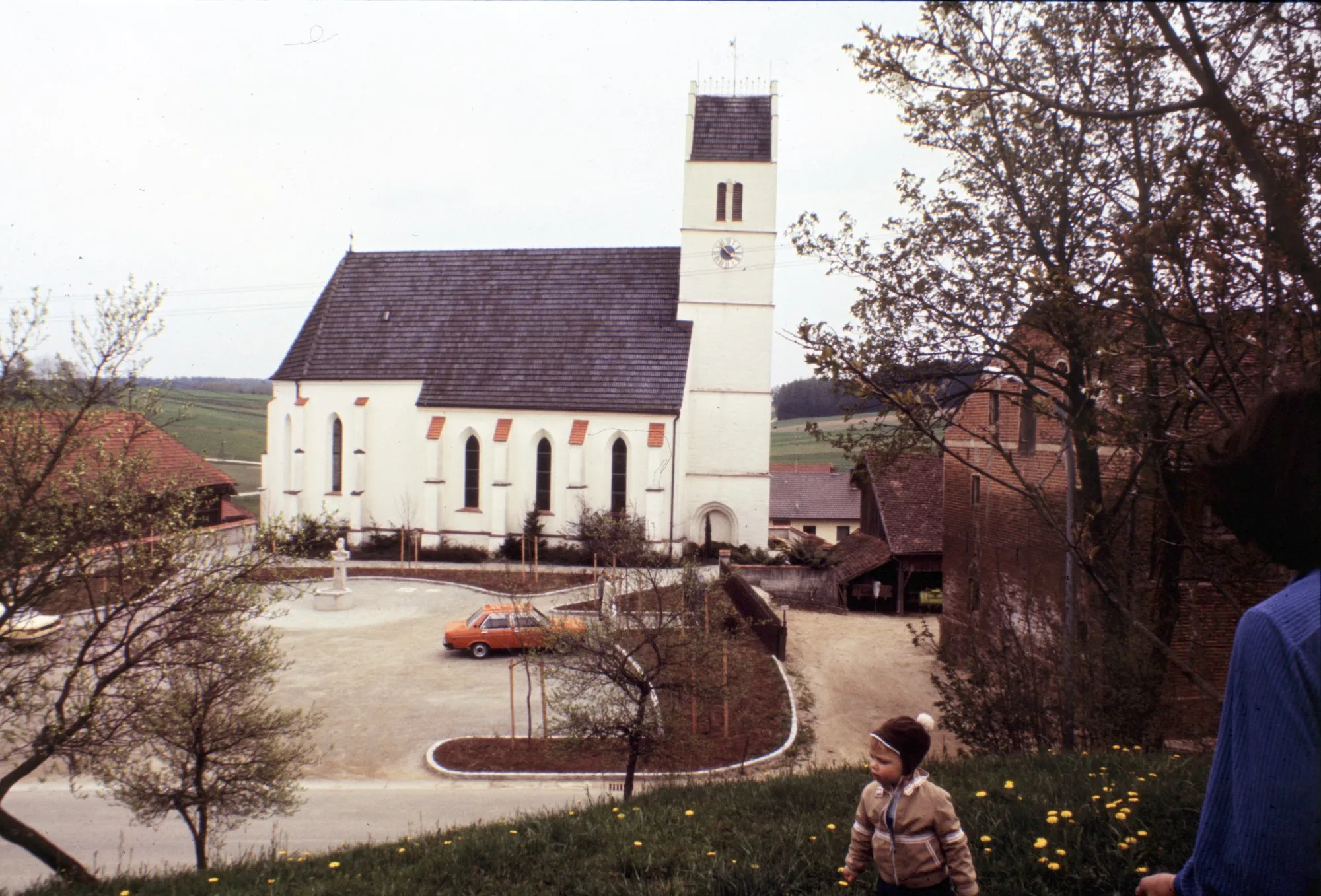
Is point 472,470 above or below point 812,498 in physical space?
above

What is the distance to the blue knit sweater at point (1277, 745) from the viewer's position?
1.47m

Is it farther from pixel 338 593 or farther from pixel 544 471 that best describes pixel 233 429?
pixel 338 593

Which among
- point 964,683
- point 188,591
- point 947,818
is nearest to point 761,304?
point 964,683

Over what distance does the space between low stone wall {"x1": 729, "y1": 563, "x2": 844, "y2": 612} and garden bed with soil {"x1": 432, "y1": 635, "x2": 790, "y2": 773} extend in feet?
37.2

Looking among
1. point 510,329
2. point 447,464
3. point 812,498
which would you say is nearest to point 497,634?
point 447,464

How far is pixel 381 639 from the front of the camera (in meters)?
20.3

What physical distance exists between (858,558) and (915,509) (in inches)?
102

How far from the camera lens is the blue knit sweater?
57.7 inches

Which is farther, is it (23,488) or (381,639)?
(381,639)

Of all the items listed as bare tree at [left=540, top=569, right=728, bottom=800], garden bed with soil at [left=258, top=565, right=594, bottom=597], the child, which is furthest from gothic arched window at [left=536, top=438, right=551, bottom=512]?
the child

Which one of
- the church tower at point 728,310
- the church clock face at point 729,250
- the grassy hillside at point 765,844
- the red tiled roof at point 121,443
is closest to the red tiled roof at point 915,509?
the church tower at point 728,310

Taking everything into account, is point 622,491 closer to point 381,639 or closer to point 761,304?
point 761,304

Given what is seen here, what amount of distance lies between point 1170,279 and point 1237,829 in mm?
5145

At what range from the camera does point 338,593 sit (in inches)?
926
